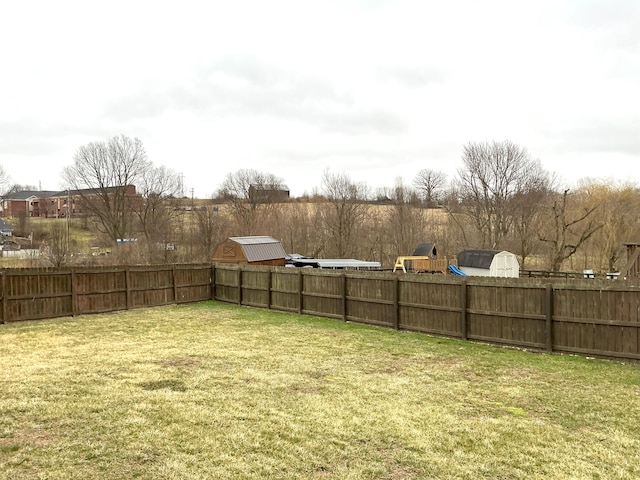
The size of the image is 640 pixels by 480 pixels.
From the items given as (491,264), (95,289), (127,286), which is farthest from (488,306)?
(491,264)

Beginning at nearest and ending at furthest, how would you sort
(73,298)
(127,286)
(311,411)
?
(311,411), (73,298), (127,286)

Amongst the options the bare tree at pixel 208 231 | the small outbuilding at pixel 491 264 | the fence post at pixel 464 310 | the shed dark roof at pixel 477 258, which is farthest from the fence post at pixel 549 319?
the bare tree at pixel 208 231

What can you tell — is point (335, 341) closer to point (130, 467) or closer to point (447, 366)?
point (447, 366)

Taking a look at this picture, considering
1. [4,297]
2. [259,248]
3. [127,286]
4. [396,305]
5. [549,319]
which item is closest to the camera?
[549,319]

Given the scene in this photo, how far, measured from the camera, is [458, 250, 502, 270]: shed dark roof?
3491cm

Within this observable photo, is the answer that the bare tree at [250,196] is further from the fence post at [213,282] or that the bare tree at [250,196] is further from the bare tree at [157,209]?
the fence post at [213,282]

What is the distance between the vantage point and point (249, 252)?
87.8ft

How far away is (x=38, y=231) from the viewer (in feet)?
238

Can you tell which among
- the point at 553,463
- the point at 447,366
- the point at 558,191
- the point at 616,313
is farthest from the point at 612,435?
the point at 558,191

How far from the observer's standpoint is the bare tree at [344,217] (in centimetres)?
5409

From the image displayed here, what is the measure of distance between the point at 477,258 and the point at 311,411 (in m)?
32.4

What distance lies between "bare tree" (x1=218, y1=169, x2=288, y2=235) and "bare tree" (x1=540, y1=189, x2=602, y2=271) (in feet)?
94.8

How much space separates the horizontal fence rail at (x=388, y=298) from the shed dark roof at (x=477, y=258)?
2175 cm

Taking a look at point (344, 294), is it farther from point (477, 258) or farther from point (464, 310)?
point (477, 258)
